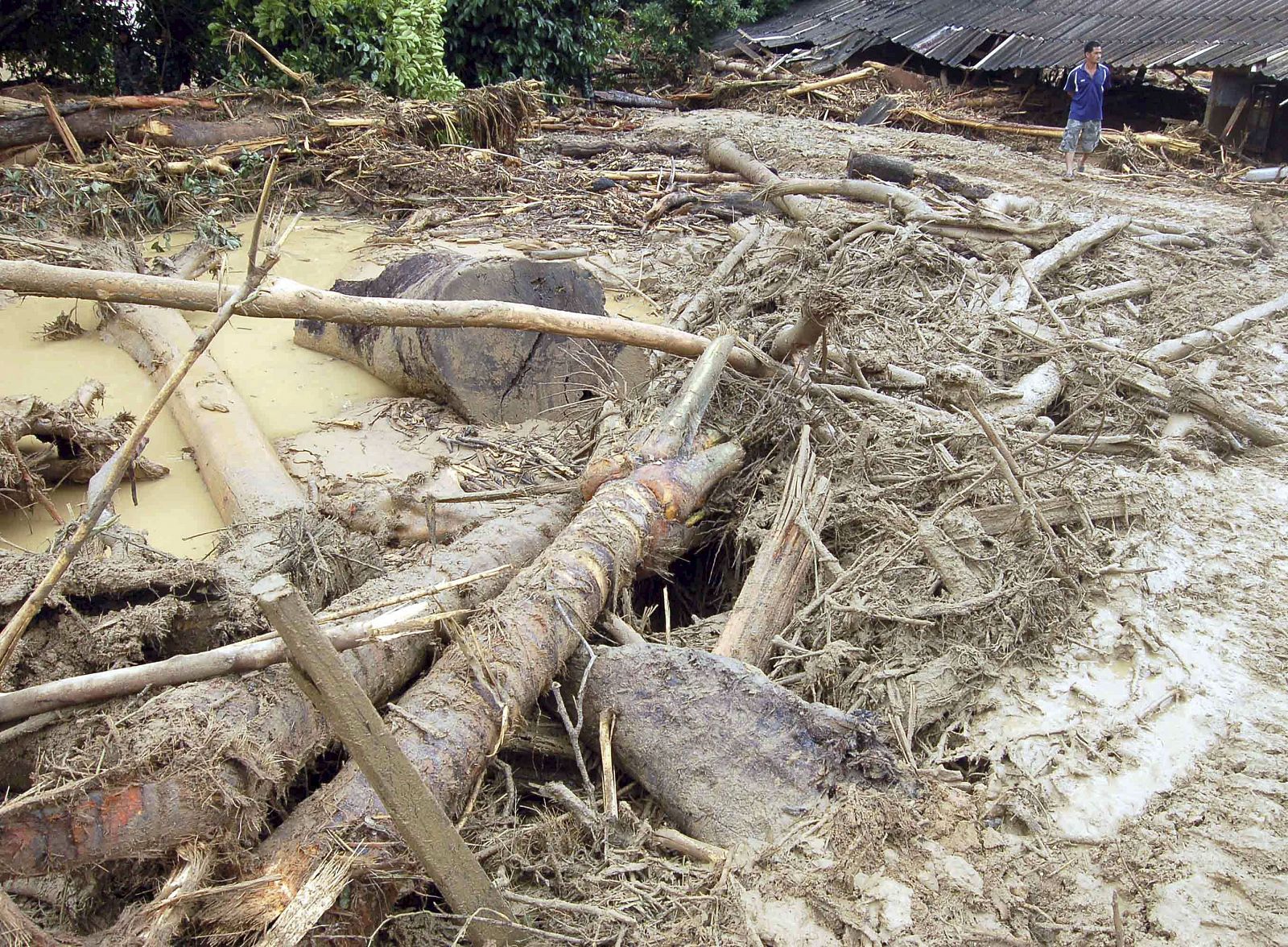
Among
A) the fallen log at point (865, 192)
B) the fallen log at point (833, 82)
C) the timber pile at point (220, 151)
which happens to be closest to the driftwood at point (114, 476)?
the fallen log at point (865, 192)

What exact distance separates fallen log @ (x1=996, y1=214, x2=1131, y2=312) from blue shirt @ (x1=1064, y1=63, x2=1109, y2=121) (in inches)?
161

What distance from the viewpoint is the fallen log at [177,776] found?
222 centimetres

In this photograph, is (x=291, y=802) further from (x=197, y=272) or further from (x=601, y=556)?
(x=197, y=272)

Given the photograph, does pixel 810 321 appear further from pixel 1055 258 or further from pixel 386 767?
pixel 386 767

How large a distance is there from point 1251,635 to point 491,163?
9.43 m

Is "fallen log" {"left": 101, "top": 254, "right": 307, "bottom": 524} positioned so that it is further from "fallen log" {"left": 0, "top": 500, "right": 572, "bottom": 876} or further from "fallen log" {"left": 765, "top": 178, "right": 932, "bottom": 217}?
"fallen log" {"left": 765, "top": 178, "right": 932, "bottom": 217}

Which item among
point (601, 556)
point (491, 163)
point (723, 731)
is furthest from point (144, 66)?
point (723, 731)

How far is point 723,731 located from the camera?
2.83 m

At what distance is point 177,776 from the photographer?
2.33 metres

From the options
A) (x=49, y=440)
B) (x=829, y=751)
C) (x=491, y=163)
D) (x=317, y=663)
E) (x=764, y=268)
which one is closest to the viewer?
(x=317, y=663)

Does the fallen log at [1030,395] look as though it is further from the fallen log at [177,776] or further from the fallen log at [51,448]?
the fallen log at [51,448]

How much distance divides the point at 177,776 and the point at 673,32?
62.5 feet

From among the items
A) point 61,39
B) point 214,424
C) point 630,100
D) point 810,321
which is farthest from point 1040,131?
point 61,39

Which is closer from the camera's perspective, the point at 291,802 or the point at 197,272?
the point at 291,802
